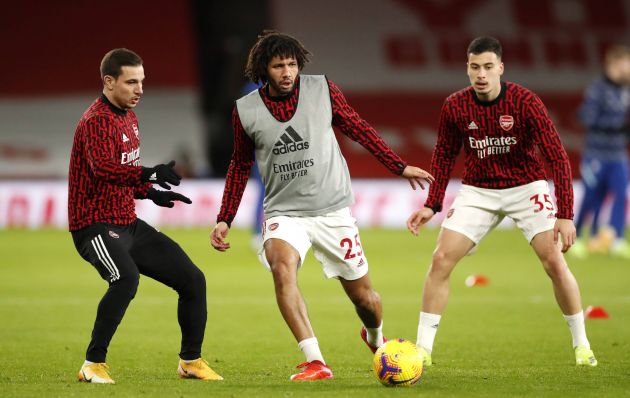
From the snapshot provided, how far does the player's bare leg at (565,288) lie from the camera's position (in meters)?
8.66

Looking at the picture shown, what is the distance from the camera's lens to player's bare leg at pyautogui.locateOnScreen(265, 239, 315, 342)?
802 cm

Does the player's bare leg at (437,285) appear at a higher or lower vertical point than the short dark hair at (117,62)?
lower

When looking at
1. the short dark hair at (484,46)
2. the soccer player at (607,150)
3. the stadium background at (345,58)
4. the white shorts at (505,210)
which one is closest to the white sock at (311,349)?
the white shorts at (505,210)

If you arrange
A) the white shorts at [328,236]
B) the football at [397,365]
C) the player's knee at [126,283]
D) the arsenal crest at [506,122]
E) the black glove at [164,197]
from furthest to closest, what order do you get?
the arsenal crest at [506,122] < the white shorts at [328,236] < the black glove at [164,197] < the player's knee at [126,283] < the football at [397,365]

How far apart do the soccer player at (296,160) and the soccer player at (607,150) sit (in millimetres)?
9471

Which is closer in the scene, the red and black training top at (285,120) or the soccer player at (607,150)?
the red and black training top at (285,120)

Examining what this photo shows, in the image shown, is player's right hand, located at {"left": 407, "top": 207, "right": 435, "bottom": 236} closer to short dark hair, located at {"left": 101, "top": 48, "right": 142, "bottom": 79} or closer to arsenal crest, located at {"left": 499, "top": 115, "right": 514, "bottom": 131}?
arsenal crest, located at {"left": 499, "top": 115, "right": 514, "bottom": 131}

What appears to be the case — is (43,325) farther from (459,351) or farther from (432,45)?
(432,45)

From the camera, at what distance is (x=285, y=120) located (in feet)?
27.0

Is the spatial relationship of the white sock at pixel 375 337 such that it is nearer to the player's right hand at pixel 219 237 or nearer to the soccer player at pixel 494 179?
the soccer player at pixel 494 179

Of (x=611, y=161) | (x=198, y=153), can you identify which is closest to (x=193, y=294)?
(x=611, y=161)

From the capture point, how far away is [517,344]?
395 inches

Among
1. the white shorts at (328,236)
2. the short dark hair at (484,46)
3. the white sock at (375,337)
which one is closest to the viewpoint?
the white shorts at (328,236)

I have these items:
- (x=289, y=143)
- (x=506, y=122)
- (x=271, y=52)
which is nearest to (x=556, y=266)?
(x=506, y=122)
